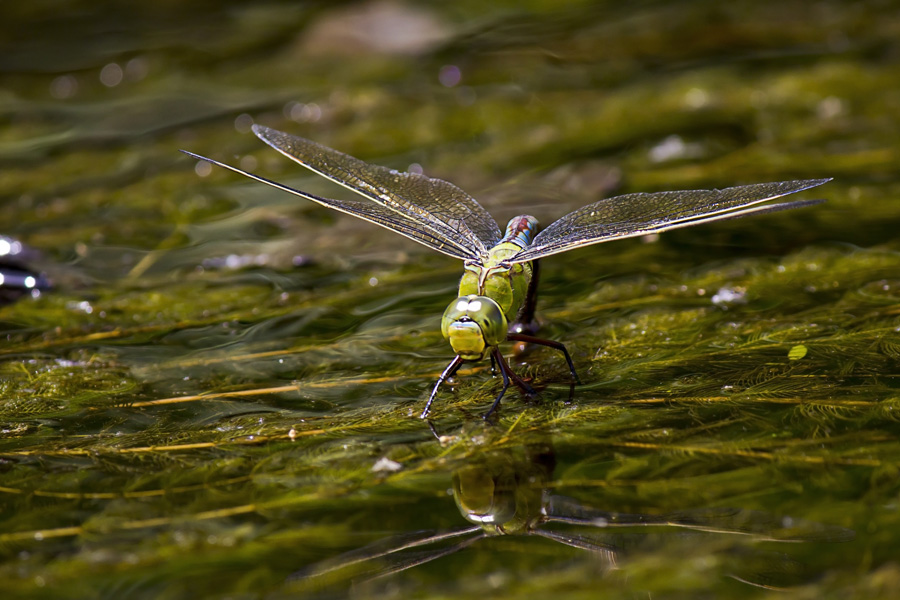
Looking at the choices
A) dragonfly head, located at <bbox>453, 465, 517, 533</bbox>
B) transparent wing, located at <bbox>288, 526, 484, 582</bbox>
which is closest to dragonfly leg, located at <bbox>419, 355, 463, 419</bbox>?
dragonfly head, located at <bbox>453, 465, 517, 533</bbox>

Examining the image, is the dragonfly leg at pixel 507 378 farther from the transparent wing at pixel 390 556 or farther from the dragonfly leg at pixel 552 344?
the transparent wing at pixel 390 556

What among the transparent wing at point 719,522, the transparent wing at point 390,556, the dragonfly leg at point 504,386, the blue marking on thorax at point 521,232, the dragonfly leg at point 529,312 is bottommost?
the transparent wing at point 719,522

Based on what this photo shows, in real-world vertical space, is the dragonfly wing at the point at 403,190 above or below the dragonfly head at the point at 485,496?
above

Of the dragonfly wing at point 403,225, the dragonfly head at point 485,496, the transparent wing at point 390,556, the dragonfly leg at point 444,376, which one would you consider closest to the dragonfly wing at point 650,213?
the dragonfly wing at point 403,225

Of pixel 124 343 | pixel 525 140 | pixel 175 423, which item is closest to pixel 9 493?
pixel 175 423

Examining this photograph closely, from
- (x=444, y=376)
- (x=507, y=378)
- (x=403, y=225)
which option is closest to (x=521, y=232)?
(x=403, y=225)

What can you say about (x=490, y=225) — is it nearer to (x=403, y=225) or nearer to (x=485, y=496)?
(x=403, y=225)

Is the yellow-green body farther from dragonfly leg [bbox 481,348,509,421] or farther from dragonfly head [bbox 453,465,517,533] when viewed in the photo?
dragonfly head [bbox 453,465,517,533]

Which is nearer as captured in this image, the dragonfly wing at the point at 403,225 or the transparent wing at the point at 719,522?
the transparent wing at the point at 719,522
